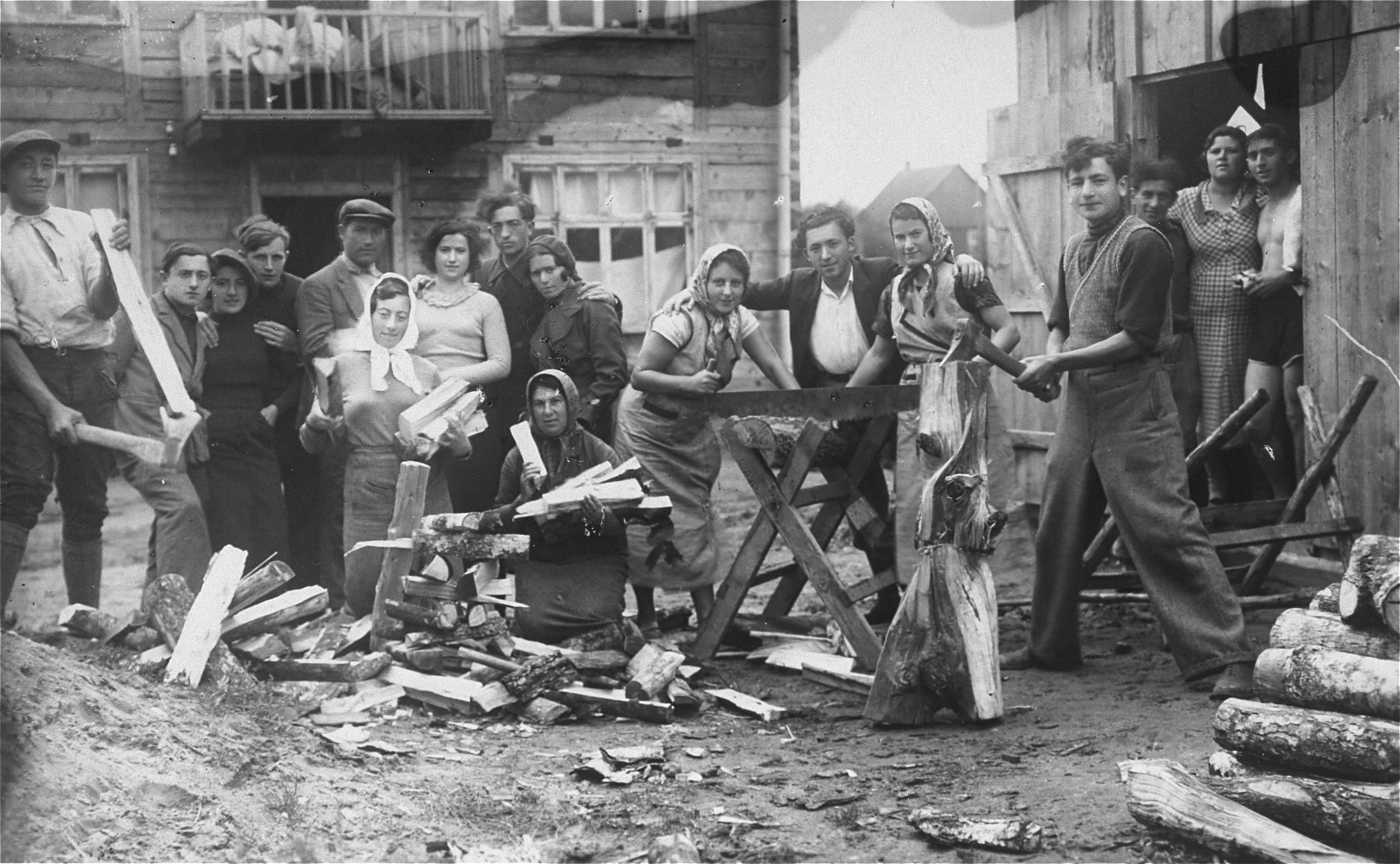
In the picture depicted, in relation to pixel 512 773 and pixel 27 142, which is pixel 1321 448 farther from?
pixel 27 142

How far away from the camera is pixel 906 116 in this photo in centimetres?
788

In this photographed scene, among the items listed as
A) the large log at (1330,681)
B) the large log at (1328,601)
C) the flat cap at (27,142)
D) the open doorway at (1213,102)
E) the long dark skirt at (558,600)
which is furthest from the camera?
the open doorway at (1213,102)

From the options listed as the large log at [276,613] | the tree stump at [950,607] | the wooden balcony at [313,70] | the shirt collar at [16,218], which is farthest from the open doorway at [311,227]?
the tree stump at [950,607]

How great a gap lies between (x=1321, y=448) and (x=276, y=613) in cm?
503

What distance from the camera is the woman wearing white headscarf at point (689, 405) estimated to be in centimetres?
701

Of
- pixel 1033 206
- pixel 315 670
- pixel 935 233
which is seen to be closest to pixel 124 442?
pixel 315 670

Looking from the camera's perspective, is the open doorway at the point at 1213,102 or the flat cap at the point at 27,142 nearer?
the flat cap at the point at 27,142

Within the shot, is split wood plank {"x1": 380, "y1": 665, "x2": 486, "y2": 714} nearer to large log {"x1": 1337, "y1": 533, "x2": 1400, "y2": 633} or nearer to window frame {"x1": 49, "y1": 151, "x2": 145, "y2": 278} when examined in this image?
window frame {"x1": 49, "y1": 151, "x2": 145, "y2": 278}

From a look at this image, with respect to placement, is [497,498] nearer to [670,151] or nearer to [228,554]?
[228,554]

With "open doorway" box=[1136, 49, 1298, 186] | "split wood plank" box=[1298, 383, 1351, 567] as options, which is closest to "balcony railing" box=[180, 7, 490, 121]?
"open doorway" box=[1136, 49, 1298, 186]

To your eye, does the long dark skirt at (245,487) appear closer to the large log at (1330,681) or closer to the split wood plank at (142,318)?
the split wood plank at (142,318)

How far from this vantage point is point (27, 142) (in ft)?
17.6

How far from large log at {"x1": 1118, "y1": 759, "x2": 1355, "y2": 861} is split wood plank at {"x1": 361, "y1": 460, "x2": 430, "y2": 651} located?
326cm

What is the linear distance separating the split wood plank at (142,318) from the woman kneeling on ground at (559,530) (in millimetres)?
1411
